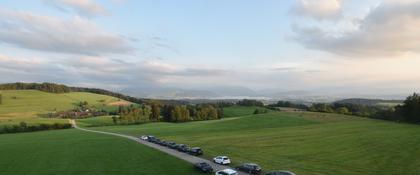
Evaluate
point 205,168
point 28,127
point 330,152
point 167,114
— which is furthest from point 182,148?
point 167,114

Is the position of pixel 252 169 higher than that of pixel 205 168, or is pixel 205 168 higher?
pixel 252 169

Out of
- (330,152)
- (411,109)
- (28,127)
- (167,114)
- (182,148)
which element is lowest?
(28,127)

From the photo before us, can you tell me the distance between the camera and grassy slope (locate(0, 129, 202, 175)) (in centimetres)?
5569

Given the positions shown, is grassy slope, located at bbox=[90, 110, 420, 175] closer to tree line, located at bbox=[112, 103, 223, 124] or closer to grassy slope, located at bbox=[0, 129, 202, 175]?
grassy slope, located at bbox=[0, 129, 202, 175]

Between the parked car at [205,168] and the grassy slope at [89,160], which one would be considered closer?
the parked car at [205,168]

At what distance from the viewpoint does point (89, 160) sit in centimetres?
6438

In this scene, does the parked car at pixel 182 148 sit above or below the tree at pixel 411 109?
below

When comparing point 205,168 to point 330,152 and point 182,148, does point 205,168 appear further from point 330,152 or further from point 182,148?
point 330,152

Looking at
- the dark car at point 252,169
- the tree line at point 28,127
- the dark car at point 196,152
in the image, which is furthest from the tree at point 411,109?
the tree line at point 28,127

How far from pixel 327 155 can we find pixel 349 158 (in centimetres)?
358

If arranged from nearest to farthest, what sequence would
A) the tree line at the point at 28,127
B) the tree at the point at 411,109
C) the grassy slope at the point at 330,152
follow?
the grassy slope at the point at 330,152, the tree at the point at 411,109, the tree line at the point at 28,127

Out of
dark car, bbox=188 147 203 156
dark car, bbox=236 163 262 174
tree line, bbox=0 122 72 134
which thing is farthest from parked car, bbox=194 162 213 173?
tree line, bbox=0 122 72 134

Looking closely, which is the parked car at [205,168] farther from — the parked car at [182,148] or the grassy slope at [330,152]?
the parked car at [182,148]

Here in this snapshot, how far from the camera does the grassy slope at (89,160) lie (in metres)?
55.7
